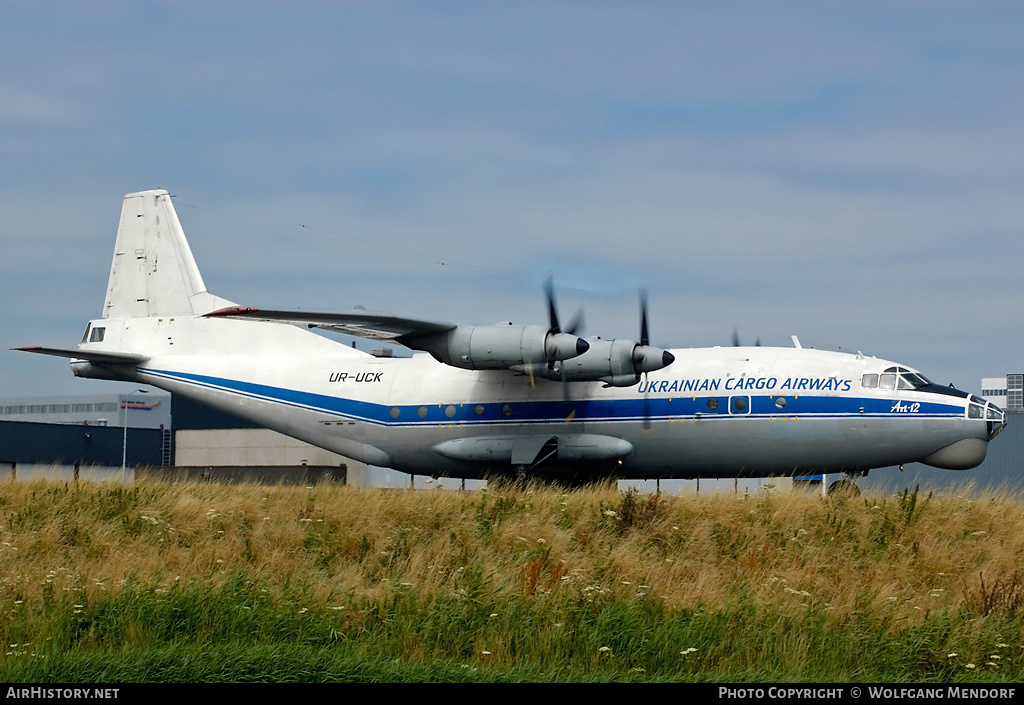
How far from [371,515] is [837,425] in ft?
→ 40.3

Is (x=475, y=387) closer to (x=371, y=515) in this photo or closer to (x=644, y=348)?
(x=644, y=348)

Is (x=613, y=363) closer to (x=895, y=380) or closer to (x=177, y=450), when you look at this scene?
(x=895, y=380)

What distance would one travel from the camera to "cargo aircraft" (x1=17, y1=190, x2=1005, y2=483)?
85.1 feet

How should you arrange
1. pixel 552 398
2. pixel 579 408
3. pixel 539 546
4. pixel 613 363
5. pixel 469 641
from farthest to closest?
pixel 552 398 → pixel 579 408 → pixel 613 363 → pixel 539 546 → pixel 469 641

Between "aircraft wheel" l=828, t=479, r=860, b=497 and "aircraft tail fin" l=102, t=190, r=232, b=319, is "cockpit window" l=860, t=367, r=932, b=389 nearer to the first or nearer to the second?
"aircraft wheel" l=828, t=479, r=860, b=497

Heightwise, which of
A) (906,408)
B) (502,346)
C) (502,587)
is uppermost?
(502,346)

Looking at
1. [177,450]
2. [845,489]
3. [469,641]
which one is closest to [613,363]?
[845,489]

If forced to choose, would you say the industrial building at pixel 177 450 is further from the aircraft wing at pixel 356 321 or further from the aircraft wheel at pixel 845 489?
the aircraft wheel at pixel 845 489

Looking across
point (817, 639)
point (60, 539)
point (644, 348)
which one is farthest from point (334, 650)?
point (644, 348)

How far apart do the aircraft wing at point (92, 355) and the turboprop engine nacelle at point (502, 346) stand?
10602 mm

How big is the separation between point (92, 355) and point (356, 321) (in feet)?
32.2

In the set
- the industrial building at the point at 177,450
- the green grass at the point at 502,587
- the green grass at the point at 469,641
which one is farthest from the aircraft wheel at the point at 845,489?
the industrial building at the point at 177,450

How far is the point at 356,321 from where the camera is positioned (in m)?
26.9

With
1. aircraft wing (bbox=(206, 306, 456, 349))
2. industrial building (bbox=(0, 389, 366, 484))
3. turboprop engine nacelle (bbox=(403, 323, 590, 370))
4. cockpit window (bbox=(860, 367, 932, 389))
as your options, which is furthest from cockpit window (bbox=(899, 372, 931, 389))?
industrial building (bbox=(0, 389, 366, 484))
